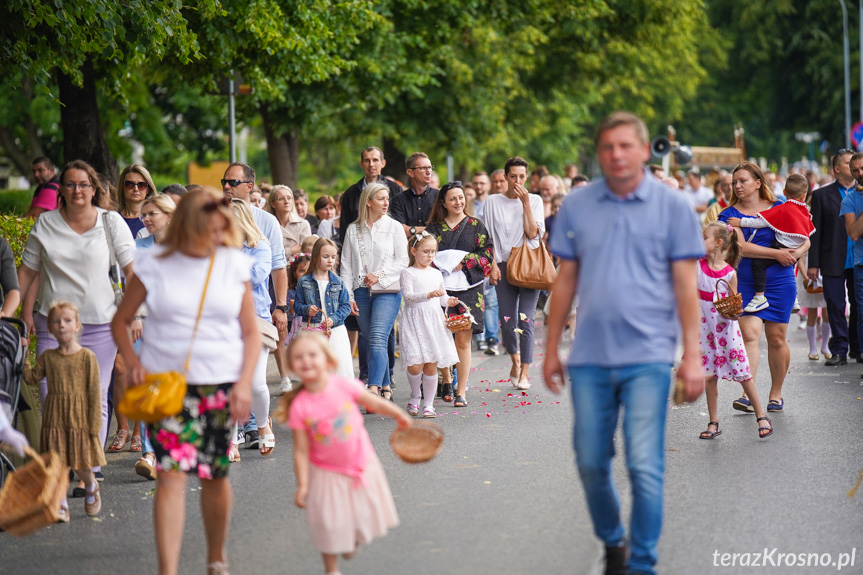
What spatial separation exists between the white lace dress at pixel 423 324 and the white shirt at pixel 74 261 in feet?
10.3

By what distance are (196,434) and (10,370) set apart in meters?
2.00

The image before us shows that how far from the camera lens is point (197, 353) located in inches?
207

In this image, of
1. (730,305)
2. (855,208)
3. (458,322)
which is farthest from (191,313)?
(855,208)

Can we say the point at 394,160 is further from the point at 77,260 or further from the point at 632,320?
the point at 632,320

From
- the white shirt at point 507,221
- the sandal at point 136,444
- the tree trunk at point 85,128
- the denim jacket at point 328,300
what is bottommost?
the sandal at point 136,444

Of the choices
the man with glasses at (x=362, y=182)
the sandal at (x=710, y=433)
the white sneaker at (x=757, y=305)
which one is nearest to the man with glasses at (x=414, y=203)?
the man with glasses at (x=362, y=182)

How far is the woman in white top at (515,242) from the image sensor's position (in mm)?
11445

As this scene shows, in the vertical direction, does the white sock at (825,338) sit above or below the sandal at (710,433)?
above

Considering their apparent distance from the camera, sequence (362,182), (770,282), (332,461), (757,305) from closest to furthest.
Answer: (332,461)
(757,305)
(770,282)
(362,182)

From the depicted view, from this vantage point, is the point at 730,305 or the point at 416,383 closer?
the point at 730,305

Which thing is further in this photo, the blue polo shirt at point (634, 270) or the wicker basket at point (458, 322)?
the wicker basket at point (458, 322)

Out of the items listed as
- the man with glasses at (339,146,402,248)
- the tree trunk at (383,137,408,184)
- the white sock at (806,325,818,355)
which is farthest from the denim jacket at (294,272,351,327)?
the tree trunk at (383,137,408,184)

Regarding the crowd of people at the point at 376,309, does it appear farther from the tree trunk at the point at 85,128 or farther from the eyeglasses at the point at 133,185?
the tree trunk at the point at 85,128

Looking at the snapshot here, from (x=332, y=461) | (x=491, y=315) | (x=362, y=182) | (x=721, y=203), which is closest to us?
(x=332, y=461)
